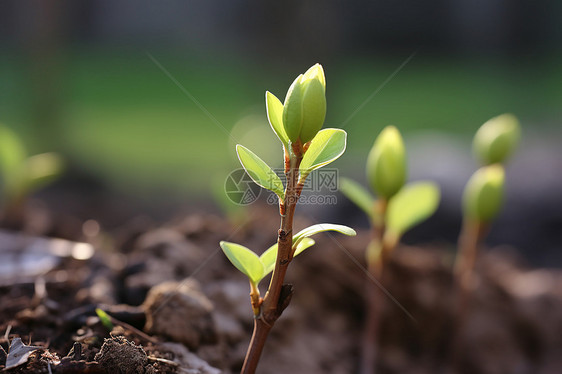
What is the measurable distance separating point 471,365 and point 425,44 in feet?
18.2

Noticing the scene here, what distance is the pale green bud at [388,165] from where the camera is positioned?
2.84ft

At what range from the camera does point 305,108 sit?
22.2 inches

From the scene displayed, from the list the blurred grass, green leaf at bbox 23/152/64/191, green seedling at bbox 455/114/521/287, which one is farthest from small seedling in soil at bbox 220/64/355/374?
the blurred grass

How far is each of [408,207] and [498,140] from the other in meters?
0.25

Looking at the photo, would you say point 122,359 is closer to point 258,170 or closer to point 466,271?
point 258,170

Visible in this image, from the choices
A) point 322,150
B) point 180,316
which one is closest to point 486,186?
point 322,150

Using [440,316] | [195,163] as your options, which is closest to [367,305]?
[440,316]

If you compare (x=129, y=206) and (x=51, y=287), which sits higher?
(x=129, y=206)

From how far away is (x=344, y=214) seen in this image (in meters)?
2.18

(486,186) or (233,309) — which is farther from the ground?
(486,186)

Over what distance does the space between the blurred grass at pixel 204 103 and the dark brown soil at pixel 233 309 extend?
1.31 m

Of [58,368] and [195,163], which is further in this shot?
[195,163]

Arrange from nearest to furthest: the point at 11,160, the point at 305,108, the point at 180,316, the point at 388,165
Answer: the point at 305,108 → the point at 180,316 → the point at 388,165 → the point at 11,160

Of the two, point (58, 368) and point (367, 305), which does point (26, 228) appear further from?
point (367, 305)
